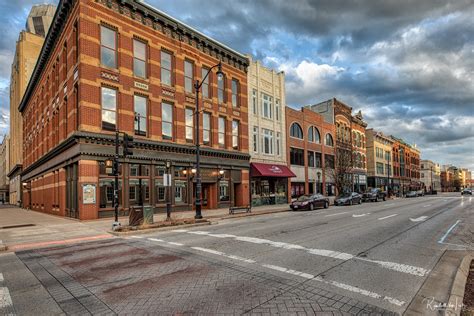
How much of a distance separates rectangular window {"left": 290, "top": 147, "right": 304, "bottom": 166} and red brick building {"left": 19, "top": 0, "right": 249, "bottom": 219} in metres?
8.93

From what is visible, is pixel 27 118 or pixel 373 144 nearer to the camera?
pixel 27 118

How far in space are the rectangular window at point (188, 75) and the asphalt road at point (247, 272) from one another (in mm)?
16903

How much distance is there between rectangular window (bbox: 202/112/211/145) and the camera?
27.0m

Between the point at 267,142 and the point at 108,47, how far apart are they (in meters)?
19.3

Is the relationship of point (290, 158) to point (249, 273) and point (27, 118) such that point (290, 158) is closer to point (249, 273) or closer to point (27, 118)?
point (249, 273)

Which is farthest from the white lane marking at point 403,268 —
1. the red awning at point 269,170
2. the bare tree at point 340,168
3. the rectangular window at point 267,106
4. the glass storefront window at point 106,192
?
the bare tree at point 340,168

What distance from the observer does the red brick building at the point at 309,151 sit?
37875mm

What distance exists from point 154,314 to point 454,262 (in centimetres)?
719

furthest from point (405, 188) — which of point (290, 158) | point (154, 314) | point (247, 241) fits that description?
point (154, 314)

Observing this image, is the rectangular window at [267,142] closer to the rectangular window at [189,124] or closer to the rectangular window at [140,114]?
the rectangular window at [189,124]

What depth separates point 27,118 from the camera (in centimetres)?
4419

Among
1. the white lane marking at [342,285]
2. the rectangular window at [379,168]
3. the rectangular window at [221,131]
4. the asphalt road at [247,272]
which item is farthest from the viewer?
the rectangular window at [379,168]

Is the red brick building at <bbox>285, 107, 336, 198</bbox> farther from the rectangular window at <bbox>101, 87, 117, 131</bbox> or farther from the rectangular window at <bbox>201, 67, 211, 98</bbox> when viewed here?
the rectangular window at <bbox>101, 87, 117, 131</bbox>

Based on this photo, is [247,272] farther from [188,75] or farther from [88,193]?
[188,75]
